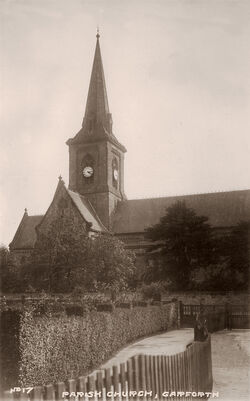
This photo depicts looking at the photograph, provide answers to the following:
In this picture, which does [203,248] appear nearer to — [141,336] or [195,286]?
[195,286]

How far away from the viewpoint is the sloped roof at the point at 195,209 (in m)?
50.5

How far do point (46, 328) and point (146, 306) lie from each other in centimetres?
1429

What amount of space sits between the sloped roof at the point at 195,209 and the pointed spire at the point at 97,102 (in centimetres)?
1030

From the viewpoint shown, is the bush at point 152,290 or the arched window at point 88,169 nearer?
the bush at point 152,290

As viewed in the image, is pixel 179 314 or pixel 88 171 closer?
pixel 179 314

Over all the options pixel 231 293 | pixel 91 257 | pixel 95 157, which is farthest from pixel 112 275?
pixel 95 157

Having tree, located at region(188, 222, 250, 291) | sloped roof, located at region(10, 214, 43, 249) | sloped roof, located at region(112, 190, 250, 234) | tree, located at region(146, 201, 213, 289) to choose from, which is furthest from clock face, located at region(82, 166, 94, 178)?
tree, located at region(188, 222, 250, 291)

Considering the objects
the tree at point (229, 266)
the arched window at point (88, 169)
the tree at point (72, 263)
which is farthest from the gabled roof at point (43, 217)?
the tree at point (229, 266)

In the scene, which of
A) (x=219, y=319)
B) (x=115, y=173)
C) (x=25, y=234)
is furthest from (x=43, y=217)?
(x=219, y=319)

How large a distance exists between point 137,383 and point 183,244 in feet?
117

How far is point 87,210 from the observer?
51469 mm

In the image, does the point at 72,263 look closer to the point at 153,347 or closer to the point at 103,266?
the point at 103,266

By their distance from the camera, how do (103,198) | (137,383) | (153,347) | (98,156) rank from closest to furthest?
(137,383)
(153,347)
(103,198)
(98,156)

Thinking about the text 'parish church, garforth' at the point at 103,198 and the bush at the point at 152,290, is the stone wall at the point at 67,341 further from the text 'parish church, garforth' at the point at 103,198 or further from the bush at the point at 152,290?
the text 'parish church, garforth' at the point at 103,198
